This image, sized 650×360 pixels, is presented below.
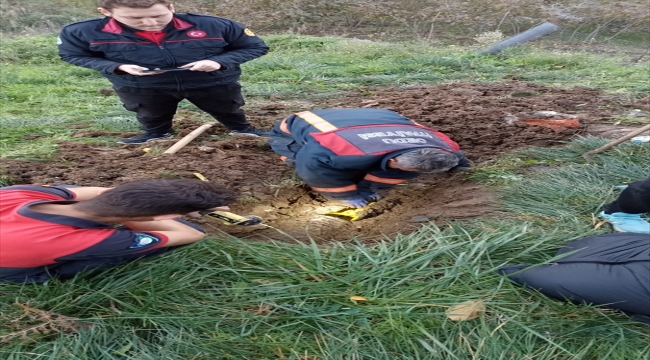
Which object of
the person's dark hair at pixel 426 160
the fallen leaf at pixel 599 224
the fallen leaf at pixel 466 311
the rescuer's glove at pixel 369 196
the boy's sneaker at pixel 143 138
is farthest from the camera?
the boy's sneaker at pixel 143 138

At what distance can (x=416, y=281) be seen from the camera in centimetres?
209

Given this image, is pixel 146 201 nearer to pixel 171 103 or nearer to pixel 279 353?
pixel 279 353

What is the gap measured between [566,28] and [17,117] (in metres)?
12.4

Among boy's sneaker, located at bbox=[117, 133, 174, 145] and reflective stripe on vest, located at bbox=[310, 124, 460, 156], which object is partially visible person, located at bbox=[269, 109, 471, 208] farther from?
boy's sneaker, located at bbox=[117, 133, 174, 145]

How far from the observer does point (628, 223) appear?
2.36 m

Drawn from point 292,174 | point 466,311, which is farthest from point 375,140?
point 466,311

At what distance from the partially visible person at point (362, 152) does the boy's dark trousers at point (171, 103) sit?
43.0 inches

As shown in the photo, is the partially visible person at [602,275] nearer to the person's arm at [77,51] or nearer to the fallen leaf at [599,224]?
the fallen leaf at [599,224]

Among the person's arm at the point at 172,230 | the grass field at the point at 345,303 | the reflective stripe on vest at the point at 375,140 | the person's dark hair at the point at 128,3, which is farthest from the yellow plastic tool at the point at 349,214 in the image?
the person's dark hair at the point at 128,3

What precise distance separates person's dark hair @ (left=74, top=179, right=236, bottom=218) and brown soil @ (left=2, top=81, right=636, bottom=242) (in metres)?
0.70

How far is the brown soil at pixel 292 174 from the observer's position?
2.86 meters

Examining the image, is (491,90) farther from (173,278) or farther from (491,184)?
(173,278)

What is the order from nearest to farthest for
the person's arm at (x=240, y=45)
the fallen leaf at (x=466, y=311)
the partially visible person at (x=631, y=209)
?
the fallen leaf at (x=466, y=311) < the partially visible person at (x=631, y=209) < the person's arm at (x=240, y=45)

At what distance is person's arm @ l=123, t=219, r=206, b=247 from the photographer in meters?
2.14
